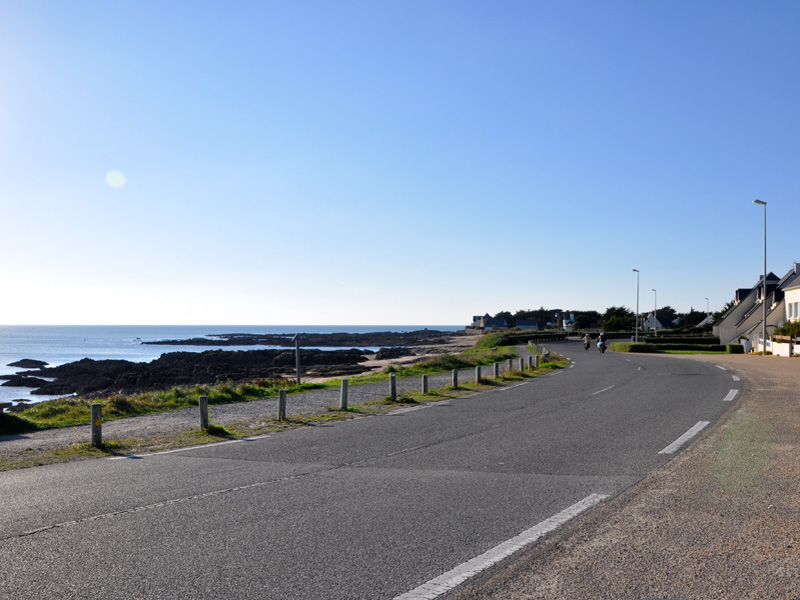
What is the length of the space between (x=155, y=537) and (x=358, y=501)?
6.80 feet

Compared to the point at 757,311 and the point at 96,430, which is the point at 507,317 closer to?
the point at 757,311

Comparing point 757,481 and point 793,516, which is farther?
point 757,481

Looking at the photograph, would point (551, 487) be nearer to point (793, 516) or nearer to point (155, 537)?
point (793, 516)

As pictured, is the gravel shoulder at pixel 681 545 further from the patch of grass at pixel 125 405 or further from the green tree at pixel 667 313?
the green tree at pixel 667 313

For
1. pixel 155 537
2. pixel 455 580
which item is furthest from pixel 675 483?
pixel 155 537

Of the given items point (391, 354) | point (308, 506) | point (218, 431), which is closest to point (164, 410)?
point (218, 431)

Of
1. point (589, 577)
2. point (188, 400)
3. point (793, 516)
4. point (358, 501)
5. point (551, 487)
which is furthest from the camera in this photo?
point (188, 400)

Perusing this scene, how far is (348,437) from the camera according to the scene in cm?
1168

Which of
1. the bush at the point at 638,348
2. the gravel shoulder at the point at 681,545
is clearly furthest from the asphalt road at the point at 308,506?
the bush at the point at 638,348

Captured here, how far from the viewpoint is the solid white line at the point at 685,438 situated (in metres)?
9.45

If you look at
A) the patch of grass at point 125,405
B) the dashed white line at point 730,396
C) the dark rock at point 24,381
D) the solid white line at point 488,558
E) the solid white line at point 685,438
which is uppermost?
the solid white line at point 488,558

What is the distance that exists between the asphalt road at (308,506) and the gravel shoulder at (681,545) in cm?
43

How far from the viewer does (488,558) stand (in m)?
4.79

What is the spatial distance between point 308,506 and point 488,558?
2336 millimetres
